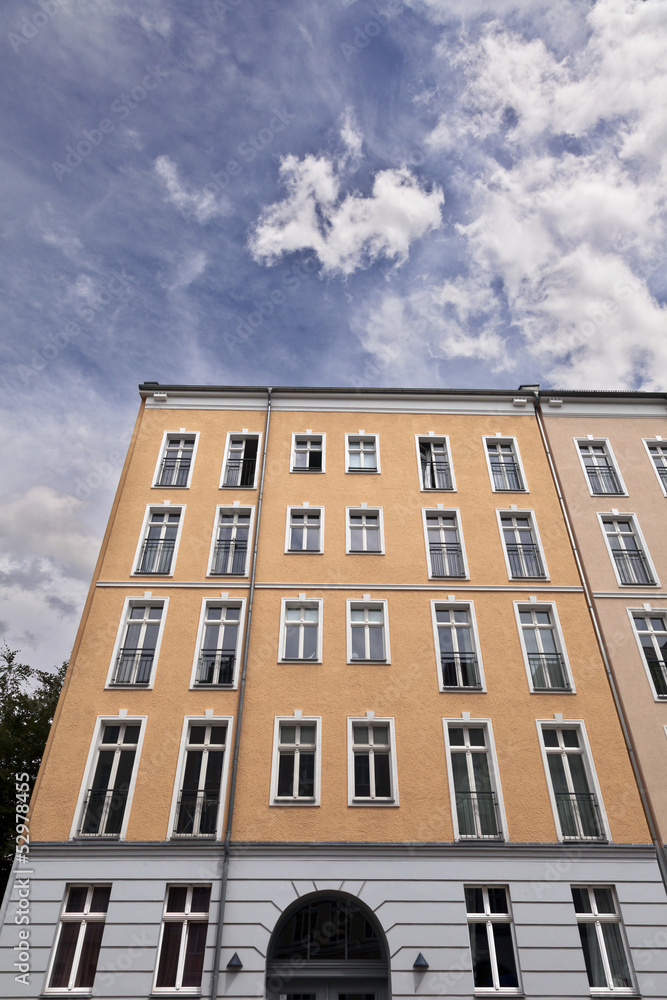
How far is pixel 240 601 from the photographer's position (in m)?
19.6

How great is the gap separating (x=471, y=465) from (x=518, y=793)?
11.1m

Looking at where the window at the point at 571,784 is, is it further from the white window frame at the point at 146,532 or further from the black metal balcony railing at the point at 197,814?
the white window frame at the point at 146,532

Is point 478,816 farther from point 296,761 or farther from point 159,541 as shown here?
point 159,541

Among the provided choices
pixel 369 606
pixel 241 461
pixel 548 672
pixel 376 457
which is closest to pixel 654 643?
pixel 548 672

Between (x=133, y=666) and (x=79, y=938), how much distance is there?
6.47 m

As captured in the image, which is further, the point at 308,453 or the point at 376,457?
the point at 308,453

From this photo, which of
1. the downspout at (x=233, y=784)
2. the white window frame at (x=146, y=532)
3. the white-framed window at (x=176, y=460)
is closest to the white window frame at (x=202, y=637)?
the downspout at (x=233, y=784)

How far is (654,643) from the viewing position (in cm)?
1920

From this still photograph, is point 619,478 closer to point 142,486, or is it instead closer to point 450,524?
point 450,524

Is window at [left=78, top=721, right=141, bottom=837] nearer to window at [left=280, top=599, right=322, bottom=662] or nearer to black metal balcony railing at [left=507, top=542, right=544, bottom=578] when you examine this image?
window at [left=280, top=599, right=322, bottom=662]

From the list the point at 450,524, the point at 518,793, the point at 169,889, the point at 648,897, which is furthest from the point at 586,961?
the point at 450,524

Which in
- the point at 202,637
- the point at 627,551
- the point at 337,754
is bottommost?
the point at 337,754

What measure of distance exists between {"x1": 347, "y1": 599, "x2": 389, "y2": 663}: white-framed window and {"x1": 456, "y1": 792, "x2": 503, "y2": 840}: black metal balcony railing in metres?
4.19

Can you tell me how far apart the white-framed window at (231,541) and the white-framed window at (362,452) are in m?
4.11
